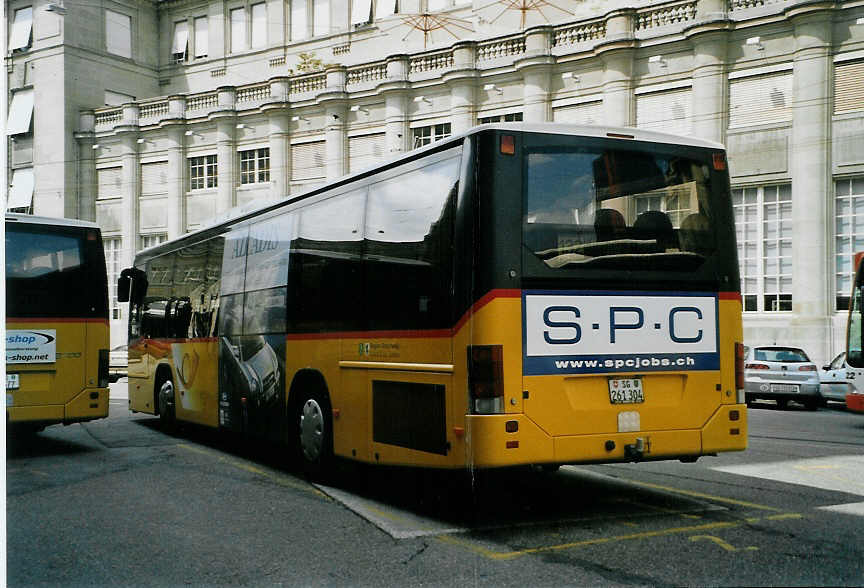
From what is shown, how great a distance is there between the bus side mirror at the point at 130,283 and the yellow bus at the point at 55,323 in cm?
247

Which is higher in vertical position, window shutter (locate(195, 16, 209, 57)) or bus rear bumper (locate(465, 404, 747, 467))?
window shutter (locate(195, 16, 209, 57))

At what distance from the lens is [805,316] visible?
26.6 metres

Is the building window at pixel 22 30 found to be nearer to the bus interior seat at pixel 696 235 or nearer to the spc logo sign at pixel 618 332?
the spc logo sign at pixel 618 332

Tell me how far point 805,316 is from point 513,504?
68.0 ft

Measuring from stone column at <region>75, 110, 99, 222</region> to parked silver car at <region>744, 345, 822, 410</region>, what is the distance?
28.4m

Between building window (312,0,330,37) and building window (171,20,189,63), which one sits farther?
building window (312,0,330,37)

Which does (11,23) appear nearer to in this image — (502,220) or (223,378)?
(502,220)

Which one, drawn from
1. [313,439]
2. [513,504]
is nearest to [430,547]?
[513,504]

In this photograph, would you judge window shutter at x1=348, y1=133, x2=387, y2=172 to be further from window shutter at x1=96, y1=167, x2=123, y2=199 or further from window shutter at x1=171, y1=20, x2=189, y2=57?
window shutter at x1=96, y1=167, x2=123, y2=199

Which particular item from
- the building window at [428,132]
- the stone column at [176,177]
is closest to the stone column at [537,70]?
the building window at [428,132]

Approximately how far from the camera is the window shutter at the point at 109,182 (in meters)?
41.9

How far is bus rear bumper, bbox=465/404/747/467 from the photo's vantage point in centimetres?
698

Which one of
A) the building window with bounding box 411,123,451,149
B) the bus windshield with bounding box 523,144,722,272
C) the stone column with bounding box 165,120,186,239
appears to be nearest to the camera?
the bus windshield with bounding box 523,144,722,272

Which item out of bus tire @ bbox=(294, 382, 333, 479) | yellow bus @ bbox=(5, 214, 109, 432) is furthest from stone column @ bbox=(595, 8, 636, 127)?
bus tire @ bbox=(294, 382, 333, 479)
